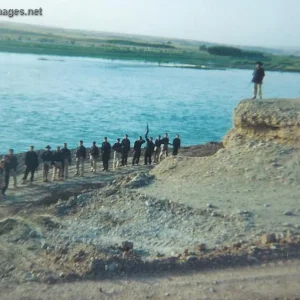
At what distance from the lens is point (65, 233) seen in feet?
42.0

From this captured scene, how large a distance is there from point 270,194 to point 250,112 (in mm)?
4232

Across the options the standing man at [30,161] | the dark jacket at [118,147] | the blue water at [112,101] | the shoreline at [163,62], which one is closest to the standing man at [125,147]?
the dark jacket at [118,147]

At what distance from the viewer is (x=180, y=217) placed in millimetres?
12938

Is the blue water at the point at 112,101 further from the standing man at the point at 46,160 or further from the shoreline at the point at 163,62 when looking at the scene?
the standing man at the point at 46,160

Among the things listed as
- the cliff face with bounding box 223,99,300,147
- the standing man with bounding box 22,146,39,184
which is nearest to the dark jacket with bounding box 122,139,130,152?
the standing man with bounding box 22,146,39,184

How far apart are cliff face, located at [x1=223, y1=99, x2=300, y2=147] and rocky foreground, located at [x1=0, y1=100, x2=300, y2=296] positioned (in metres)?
0.03

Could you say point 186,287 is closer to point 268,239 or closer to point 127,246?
point 127,246

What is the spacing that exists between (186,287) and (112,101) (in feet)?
158

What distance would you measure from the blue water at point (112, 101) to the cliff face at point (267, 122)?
731 inches

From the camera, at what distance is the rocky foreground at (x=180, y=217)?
11055 millimetres

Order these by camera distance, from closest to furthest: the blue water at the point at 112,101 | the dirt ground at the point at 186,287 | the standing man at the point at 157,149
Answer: the dirt ground at the point at 186,287, the standing man at the point at 157,149, the blue water at the point at 112,101

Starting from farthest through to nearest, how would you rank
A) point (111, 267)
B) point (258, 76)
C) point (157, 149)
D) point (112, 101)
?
1. point (112, 101)
2. point (157, 149)
3. point (258, 76)
4. point (111, 267)

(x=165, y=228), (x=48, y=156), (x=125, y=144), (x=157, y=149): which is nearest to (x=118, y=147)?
(x=125, y=144)

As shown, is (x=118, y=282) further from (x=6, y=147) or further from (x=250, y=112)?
(x=6, y=147)
